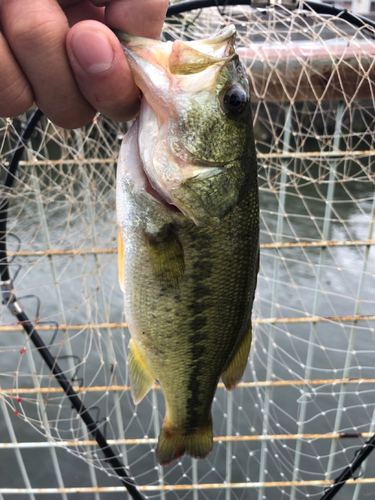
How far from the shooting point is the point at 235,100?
0.75m

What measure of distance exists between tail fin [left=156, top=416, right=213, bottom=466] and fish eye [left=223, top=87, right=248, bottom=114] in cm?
91

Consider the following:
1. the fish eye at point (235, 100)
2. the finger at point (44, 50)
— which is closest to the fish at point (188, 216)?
the fish eye at point (235, 100)

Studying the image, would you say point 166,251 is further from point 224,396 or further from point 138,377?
point 224,396

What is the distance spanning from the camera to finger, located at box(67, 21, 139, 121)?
23.3 inches

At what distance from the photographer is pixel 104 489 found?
2.14m

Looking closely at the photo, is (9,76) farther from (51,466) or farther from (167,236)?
(51,466)

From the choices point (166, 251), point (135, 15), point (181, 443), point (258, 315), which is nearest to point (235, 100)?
point (135, 15)

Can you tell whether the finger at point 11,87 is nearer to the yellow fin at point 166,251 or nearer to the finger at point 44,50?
the finger at point 44,50

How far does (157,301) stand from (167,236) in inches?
6.9

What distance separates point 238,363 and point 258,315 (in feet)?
4.09

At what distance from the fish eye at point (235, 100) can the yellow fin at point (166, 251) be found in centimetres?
28

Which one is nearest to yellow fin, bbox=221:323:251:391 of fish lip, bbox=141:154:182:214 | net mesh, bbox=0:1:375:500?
fish lip, bbox=141:154:182:214

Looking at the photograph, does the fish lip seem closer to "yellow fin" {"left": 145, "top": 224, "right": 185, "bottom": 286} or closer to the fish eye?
"yellow fin" {"left": 145, "top": 224, "right": 185, "bottom": 286}

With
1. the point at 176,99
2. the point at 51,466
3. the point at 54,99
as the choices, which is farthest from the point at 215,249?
the point at 51,466
